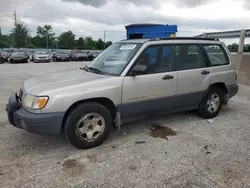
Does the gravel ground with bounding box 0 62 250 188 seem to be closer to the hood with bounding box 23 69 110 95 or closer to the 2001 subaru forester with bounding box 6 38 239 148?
the 2001 subaru forester with bounding box 6 38 239 148

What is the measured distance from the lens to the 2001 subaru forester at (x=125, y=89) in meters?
3.10

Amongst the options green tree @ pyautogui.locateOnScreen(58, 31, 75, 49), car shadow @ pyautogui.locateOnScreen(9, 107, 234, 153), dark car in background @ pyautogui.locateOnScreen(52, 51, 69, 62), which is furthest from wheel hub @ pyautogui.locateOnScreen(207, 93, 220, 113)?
green tree @ pyautogui.locateOnScreen(58, 31, 75, 49)

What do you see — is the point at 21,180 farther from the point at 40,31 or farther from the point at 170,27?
the point at 40,31

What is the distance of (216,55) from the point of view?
4.76 metres

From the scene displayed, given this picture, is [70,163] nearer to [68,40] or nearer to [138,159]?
[138,159]

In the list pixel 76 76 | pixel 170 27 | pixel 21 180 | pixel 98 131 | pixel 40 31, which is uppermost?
pixel 40 31

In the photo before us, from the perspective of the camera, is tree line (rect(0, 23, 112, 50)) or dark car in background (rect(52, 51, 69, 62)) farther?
tree line (rect(0, 23, 112, 50))

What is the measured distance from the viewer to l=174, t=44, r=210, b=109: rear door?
163 inches

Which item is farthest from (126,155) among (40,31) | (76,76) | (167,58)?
(40,31)

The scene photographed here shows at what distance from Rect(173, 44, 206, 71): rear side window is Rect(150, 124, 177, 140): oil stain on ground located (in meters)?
1.15

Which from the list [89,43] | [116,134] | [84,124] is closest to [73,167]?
[84,124]

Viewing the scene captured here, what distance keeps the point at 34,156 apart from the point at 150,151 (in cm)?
171

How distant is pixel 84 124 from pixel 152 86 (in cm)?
132

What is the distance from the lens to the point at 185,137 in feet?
12.6
